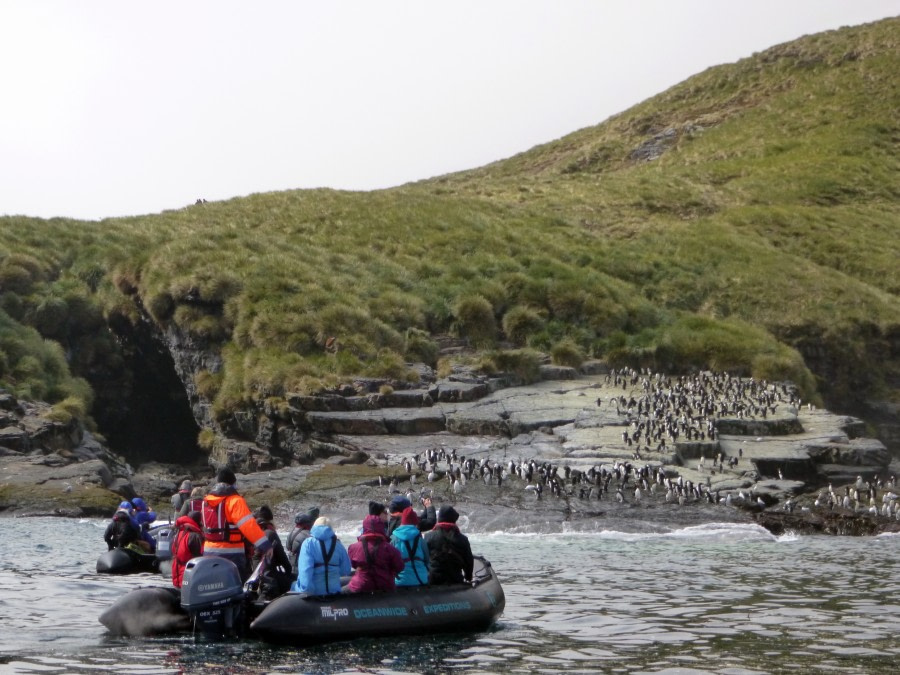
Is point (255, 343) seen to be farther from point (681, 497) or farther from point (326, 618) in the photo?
point (326, 618)

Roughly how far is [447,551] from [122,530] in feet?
24.7

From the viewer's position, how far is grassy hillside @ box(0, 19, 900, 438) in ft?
150

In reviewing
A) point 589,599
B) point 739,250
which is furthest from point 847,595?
point 739,250

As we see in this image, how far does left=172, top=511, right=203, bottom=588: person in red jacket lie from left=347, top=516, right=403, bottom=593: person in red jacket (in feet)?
7.28

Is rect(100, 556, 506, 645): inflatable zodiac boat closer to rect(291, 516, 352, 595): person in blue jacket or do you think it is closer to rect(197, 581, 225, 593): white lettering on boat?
rect(197, 581, 225, 593): white lettering on boat

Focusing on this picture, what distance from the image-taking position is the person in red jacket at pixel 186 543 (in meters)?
16.8

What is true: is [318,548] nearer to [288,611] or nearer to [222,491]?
[288,611]

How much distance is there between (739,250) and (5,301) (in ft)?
128

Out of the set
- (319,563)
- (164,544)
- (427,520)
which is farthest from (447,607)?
(164,544)

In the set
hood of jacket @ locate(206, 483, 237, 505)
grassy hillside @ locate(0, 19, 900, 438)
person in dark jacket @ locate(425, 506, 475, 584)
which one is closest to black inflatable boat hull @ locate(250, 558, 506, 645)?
person in dark jacket @ locate(425, 506, 475, 584)

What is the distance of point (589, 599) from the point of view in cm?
2048

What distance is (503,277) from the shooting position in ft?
177

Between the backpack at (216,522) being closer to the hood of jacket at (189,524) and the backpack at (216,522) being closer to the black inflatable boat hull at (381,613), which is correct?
the hood of jacket at (189,524)

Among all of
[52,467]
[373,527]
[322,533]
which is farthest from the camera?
[52,467]
